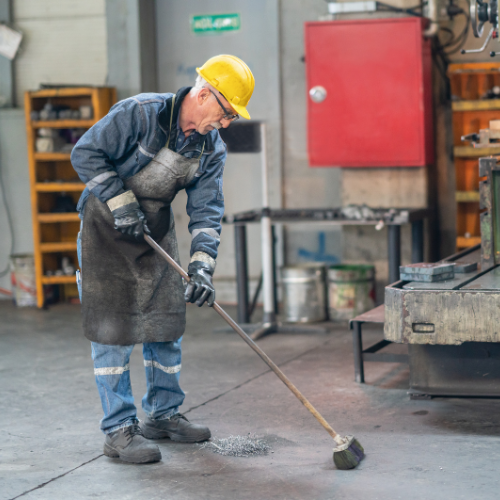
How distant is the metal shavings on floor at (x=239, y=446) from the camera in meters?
3.08

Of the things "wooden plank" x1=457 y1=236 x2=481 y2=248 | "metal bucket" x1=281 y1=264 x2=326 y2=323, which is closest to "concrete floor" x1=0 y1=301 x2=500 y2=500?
"metal bucket" x1=281 y1=264 x2=326 y2=323

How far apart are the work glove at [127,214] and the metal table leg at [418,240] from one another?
2.91 m

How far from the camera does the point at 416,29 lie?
5309mm

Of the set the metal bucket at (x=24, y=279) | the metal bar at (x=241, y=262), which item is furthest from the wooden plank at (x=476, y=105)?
the metal bucket at (x=24, y=279)

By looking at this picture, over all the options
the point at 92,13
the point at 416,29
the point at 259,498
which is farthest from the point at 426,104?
the point at 259,498

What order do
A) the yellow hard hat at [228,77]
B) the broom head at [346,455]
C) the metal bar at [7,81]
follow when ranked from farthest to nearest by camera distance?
the metal bar at [7,81]
the yellow hard hat at [228,77]
the broom head at [346,455]

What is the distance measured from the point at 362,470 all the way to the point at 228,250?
4.05 meters

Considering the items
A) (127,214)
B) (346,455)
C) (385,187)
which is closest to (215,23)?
(385,187)

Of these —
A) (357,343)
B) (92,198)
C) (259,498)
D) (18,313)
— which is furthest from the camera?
(18,313)

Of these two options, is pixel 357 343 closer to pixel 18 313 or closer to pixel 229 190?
pixel 229 190

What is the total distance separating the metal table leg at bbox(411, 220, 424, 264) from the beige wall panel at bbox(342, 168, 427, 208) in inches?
13.4

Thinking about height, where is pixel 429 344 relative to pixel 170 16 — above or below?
below

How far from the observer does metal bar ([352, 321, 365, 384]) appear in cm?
404

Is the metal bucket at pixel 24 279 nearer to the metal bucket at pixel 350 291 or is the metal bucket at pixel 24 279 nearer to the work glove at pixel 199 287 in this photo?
the metal bucket at pixel 350 291
